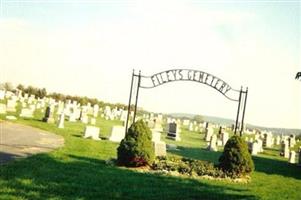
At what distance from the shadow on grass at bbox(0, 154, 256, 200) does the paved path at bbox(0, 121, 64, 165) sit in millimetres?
910

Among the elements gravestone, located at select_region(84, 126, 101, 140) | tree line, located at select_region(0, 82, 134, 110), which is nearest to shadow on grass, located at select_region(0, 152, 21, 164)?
gravestone, located at select_region(84, 126, 101, 140)

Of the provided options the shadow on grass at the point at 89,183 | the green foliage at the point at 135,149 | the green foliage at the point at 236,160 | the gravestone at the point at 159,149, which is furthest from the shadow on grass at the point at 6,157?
the green foliage at the point at 236,160

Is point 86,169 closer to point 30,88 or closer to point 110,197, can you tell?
point 110,197

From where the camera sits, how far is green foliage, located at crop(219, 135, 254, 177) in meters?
16.9

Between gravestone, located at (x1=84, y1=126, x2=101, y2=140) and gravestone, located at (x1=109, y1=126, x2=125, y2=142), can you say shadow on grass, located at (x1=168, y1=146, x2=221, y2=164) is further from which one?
gravestone, located at (x1=84, y1=126, x2=101, y2=140)

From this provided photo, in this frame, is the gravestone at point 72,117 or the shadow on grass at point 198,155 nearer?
the shadow on grass at point 198,155

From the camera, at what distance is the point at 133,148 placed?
52.6 ft

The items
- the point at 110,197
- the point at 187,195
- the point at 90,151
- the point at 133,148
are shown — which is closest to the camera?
the point at 110,197

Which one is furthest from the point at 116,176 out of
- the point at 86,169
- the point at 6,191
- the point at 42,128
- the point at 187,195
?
the point at 42,128

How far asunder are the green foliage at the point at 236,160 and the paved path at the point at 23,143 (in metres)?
6.78

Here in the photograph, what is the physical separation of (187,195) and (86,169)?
3597 millimetres

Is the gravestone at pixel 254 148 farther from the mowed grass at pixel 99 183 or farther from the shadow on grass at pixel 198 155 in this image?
the mowed grass at pixel 99 183

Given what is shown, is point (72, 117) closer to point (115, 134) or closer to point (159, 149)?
point (115, 134)

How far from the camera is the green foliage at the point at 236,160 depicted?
16878mm
